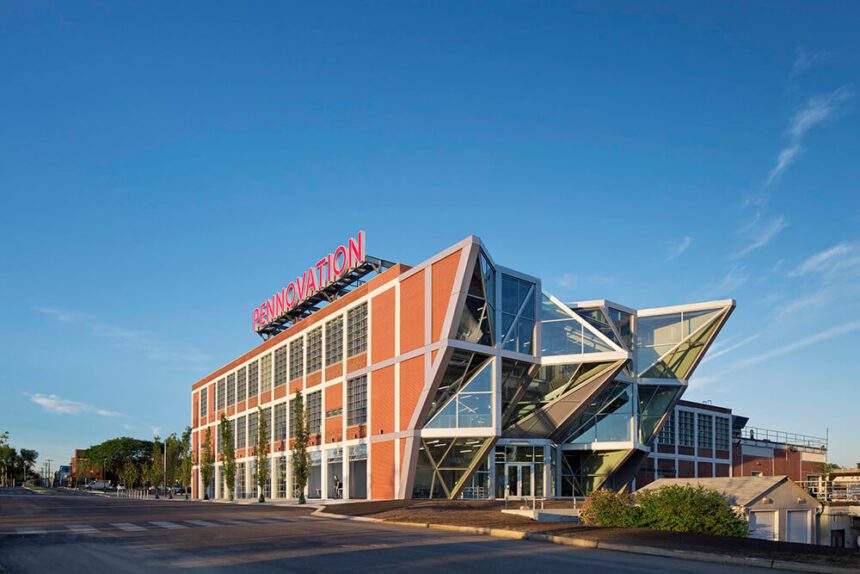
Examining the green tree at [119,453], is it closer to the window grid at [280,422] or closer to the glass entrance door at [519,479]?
the window grid at [280,422]

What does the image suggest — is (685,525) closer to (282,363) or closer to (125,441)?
(282,363)

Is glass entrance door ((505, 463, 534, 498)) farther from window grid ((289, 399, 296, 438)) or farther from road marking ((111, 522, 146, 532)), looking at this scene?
road marking ((111, 522, 146, 532))

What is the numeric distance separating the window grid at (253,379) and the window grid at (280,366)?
253 inches

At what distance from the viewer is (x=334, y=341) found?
61375 mm

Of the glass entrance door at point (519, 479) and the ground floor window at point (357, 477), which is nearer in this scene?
the glass entrance door at point (519, 479)

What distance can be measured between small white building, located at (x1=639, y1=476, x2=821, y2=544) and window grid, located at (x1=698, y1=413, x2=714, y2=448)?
38.0 metres

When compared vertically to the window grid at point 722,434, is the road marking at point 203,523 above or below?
above

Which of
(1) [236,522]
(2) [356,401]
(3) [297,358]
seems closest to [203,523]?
(1) [236,522]

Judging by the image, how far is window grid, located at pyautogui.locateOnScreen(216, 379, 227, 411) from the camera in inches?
3634

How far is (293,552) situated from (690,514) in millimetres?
13118

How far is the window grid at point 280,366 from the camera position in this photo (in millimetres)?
72369

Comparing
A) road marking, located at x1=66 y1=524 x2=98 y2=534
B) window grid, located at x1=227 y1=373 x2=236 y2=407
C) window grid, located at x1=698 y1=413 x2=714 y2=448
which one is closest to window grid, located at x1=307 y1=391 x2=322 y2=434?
window grid, located at x1=227 y1=373 x2=236 y2=407

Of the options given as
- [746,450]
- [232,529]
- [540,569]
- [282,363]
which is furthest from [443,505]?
[746,450]

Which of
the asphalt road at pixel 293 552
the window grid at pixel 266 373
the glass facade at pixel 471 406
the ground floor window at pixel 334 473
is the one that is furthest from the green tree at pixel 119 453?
the asphalt road at pixel 293 552
